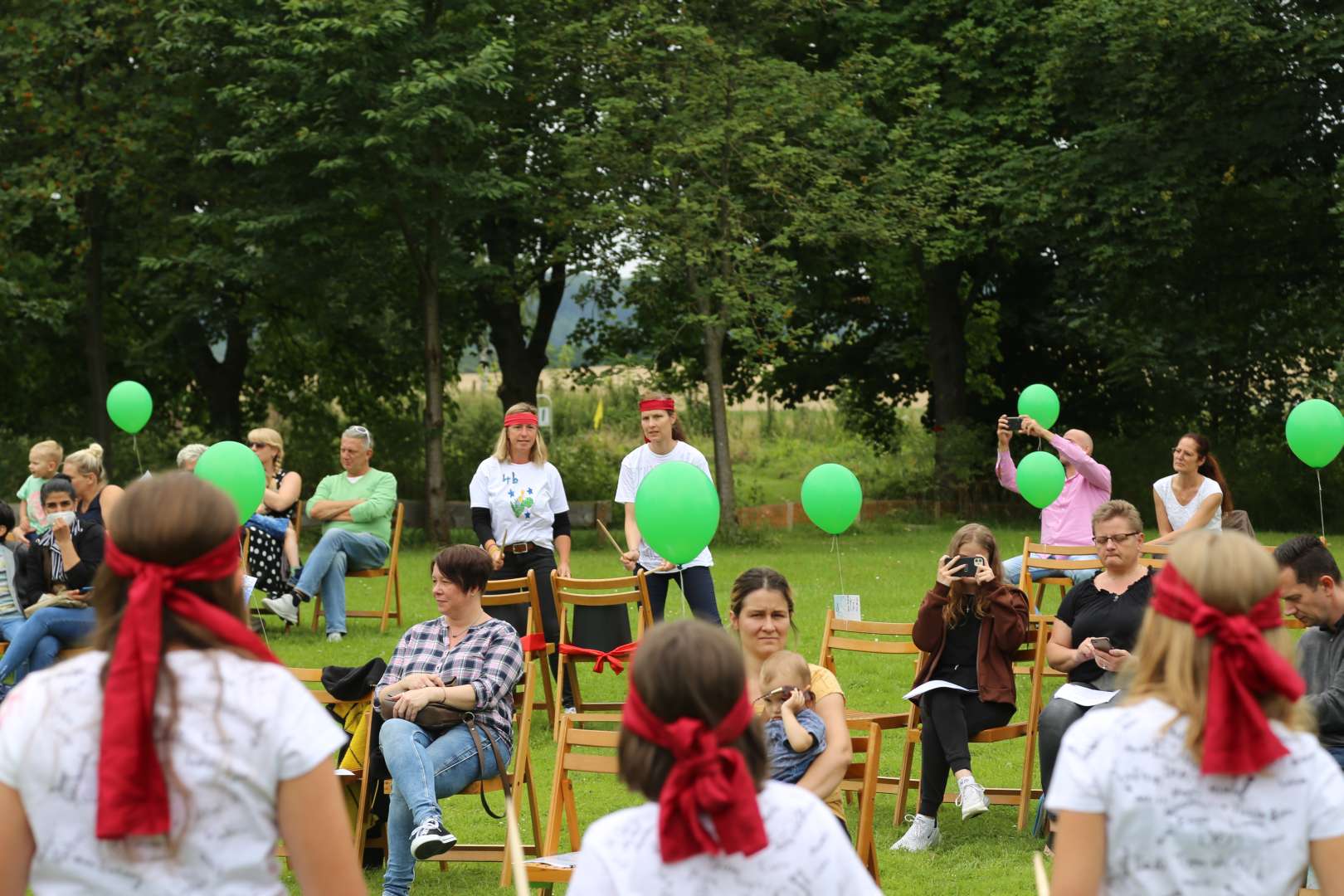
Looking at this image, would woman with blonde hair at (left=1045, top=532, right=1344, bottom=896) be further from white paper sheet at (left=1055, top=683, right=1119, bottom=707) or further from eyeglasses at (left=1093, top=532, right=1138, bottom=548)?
eyeglasses at (left=1093, top=532, right=1138, bottom=548)

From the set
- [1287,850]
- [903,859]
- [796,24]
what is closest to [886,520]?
[796,24]

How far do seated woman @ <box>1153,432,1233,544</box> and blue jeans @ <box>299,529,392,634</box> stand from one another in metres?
5.68

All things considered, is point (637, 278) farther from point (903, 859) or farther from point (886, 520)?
point (903, 859)

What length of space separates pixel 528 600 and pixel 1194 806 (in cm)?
546

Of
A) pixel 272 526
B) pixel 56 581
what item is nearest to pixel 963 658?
pixel 56 581

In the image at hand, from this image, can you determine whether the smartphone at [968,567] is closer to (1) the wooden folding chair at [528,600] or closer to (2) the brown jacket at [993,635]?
(2) the brown jacket at [993,635]

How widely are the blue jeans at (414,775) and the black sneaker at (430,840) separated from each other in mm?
39

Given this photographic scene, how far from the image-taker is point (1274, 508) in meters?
22.1

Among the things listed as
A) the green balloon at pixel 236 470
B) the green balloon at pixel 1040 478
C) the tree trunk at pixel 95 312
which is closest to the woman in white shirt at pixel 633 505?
the green balloon at pixel 236 470

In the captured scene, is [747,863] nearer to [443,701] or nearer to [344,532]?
[443,701]

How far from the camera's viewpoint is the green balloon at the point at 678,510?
21.5ft

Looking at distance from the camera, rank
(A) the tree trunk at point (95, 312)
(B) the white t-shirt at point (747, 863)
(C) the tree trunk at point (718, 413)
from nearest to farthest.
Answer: (B) the white t-shirt at point (747, 863) < (C) the tree trunk at point (718, 413) < (A) the tree trunk at point (95, 312)

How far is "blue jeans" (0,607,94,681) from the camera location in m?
8.12

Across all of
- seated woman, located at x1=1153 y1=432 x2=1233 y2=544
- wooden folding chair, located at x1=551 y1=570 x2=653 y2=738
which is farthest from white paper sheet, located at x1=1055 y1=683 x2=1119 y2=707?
seated woman, located at x1=1153 y1=432 x2=1233 y2=544
